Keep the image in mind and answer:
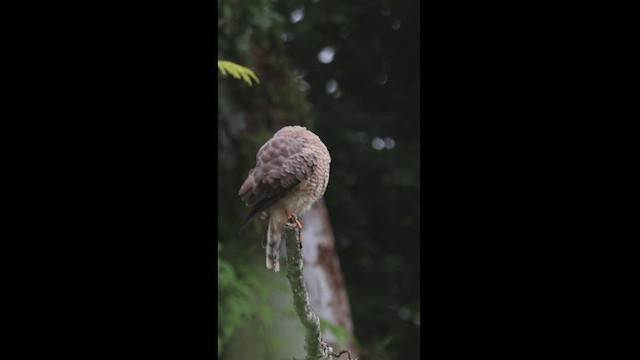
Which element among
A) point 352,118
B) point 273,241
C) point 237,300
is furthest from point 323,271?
point 273,241

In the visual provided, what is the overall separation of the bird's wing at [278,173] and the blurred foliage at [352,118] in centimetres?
83

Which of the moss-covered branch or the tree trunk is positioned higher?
the tree trunk

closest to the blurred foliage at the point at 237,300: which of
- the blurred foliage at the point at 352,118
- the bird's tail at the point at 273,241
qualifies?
the blurred foliage at the point at 352,118

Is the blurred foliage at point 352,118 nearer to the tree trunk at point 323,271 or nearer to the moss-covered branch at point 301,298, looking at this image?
the tree trunk at point 323,271

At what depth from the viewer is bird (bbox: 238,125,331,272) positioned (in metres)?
3.20

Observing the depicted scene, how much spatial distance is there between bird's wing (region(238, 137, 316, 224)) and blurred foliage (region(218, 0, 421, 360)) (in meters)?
0.83

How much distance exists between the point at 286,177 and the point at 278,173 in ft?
0.10

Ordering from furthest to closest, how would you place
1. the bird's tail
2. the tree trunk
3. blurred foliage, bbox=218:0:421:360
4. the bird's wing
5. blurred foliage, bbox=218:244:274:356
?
the tree trunk < blurred foliage, bbox=218:0:421:360 < blurred foliage, bbox=218:244:274:356 < the bird's tail < the bird's wing

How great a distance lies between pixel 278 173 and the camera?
10.5ft

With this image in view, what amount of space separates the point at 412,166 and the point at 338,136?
496mm

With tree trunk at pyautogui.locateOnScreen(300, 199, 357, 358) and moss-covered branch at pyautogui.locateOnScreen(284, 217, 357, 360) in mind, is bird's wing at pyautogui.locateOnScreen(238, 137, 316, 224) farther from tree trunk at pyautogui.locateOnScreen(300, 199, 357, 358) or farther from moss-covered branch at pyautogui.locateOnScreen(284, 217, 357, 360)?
tree trunk at pyautogui.locateOnScreen(300, 199, 357, 358)

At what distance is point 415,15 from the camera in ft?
12.5

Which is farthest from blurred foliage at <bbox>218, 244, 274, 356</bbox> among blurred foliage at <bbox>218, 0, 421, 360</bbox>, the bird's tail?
the bird's tail
